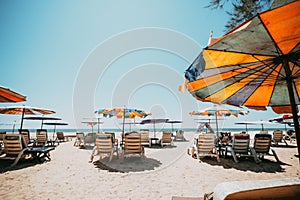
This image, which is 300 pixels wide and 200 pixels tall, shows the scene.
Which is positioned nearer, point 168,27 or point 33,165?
point 33,165

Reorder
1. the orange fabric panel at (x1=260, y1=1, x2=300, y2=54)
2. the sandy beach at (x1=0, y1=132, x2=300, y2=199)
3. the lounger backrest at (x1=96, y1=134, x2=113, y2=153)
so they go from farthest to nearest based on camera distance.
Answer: the lounger backrest at (x1=96, y1=134, x2=113, y2=153) → the sandy beach at (x1=0, y1=132, x2=300, y2=199) → the orange fabric panel at (x1=260, y1=1, x2=300, y2=54)

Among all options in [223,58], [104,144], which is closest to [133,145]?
[104,144]

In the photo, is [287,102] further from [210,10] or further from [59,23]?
[59,23]

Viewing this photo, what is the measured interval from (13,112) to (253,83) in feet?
36.0

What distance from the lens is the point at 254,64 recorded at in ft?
8.28

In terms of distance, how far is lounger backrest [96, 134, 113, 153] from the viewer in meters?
5.95

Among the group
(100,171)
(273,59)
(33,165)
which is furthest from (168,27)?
(33,165)

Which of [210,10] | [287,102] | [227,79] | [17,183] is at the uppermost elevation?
[210,10]

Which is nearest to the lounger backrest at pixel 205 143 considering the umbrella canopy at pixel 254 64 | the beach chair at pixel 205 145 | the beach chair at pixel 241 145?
the beach chair at pixel 205 145

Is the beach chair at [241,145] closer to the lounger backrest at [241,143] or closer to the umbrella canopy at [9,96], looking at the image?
the lounger backrest at [241,143]

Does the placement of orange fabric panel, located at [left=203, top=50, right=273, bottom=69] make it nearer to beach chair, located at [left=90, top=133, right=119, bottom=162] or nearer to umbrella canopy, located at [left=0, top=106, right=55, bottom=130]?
Result: beach chair, located at [left=90, top=133, right=119, bottom=162]

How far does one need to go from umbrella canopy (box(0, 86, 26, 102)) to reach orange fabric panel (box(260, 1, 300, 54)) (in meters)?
5.80

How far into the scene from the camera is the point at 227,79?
2.95m

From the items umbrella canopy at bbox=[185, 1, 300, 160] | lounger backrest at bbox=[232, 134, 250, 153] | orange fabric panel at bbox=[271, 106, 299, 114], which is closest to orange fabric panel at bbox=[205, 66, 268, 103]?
umbrella canopy at bbox=[185, 1, 300, 160]
